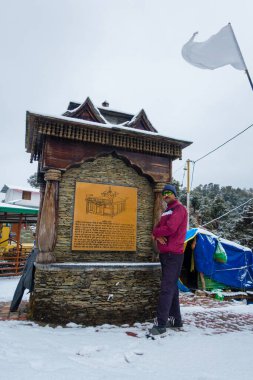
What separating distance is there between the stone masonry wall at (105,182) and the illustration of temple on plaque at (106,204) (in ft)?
0.87

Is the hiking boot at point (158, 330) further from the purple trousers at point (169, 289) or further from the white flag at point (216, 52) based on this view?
the white flag at point (216, 52)

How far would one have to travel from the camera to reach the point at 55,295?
4.67m

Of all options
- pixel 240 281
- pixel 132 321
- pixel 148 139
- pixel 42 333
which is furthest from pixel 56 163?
pixel 240 281

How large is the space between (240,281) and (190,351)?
27.9ft

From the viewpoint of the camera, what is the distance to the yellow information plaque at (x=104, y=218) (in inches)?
200

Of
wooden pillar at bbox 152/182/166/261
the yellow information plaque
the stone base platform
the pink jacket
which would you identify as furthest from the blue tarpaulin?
the pink jacket

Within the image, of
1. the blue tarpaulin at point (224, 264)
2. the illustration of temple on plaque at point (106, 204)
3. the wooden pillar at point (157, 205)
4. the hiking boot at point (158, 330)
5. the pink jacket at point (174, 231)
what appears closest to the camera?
the hiking boot at point (158, 330)

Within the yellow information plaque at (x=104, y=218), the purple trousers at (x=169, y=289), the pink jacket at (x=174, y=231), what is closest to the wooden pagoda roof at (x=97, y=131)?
the yellow information plaque at (x=104, y=218)

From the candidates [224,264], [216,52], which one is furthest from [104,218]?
[224,264]

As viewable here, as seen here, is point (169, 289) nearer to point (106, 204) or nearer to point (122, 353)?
point (122, 353)

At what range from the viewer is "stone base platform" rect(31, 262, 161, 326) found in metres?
4.64

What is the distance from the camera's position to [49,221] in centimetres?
487

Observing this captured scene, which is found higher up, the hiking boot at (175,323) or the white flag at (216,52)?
the white flag at (216,52)

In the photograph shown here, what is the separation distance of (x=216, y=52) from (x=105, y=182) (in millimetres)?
3162
